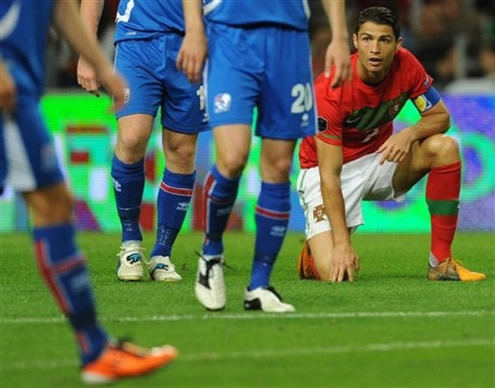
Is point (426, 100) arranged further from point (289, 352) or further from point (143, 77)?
point (289, 352)

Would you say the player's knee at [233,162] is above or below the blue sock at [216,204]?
above

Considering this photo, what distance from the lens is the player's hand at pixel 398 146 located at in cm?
888

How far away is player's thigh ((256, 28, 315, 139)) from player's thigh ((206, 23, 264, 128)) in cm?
6

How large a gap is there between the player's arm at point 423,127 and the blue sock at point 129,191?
1.53m

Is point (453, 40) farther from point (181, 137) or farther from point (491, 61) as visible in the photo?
point (181, 137)

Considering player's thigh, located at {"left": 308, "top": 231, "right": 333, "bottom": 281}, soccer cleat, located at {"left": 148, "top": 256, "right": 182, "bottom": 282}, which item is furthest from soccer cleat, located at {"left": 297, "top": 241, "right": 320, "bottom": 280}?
soccer cleat, located at {"left": 148, "top": 256, "right": 182, "bottom": 282}

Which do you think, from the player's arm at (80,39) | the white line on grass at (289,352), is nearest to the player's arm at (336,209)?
the white line on grass at (289,352)

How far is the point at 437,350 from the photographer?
5953 mm

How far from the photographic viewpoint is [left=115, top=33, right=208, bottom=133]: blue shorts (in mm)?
8594

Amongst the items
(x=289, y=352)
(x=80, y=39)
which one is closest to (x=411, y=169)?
(x=289, y=352)

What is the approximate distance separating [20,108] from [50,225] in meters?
0.44

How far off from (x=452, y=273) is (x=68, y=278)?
3.91 meters

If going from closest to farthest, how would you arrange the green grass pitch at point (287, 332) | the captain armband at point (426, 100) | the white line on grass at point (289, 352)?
the green grass pitch at point (287, 332) < the white line on grass at point (289, 352) < the captain armband at point (426, 100)

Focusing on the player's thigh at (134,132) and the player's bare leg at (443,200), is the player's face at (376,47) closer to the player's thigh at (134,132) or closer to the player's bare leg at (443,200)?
the player's bare leg at (443,200)
